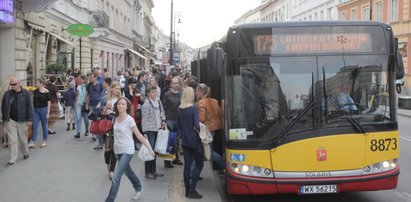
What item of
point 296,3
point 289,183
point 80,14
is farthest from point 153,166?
point 296,3

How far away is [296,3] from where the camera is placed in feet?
217

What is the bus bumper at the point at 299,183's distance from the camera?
255 inches

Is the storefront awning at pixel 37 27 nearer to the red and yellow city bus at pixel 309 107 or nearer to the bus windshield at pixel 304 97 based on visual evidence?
the red and yellow city bus at pixel 309 107

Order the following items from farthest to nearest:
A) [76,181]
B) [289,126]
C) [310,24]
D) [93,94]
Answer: [93,94] < [76,181] < [310,24] < [289,126]

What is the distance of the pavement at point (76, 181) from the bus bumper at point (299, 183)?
75 centimetres

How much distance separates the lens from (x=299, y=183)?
648 cm

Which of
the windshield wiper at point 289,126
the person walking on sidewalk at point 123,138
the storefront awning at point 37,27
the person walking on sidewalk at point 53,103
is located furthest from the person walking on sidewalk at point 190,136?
the storefront awning at point 37,27

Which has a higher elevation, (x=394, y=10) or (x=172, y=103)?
(x=394, y=10)

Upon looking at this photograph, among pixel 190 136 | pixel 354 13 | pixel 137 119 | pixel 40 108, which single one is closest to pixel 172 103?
pixel 137 119

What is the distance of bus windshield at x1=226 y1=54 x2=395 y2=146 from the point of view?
6480 mm

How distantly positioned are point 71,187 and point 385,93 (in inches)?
185

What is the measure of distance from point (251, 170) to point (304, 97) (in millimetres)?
1144

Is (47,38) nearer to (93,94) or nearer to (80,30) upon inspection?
(80,30)

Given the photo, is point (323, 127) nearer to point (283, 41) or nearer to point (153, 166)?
point (283, 41)
